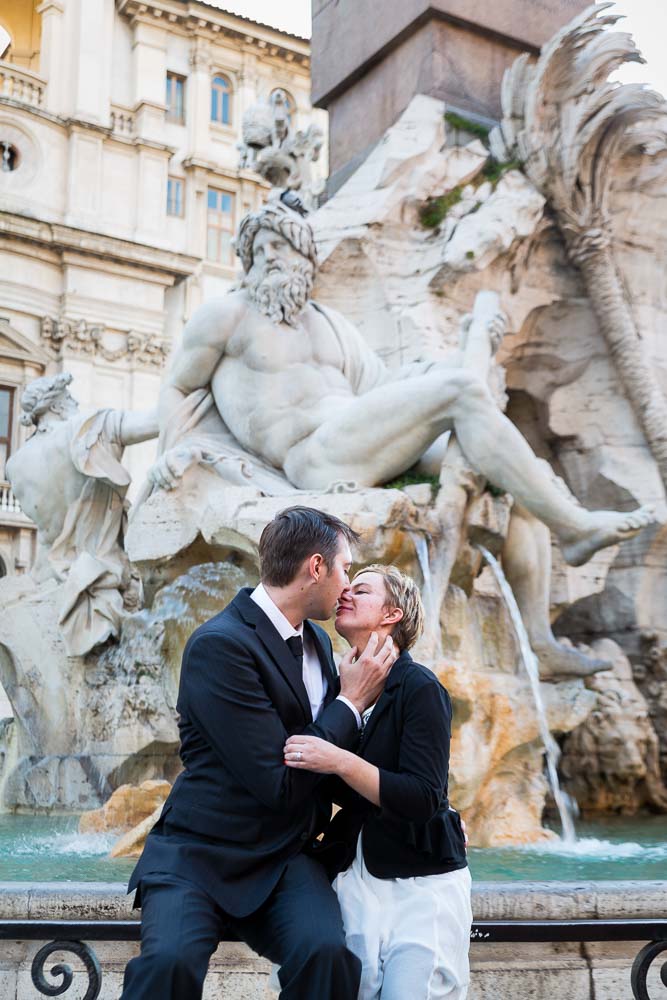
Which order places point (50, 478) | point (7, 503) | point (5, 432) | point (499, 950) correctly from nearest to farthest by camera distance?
point (499, 950) → point (50, 478) → point (7, 503) → point (5, 432)

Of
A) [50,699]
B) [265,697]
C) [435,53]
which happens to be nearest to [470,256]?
[435,53]

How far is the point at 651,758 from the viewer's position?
651 centimetres

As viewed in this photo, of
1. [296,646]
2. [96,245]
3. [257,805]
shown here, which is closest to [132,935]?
[257,805]

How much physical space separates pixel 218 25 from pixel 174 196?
4.66 m

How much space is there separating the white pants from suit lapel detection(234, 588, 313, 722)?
32cm

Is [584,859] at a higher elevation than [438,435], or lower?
lower

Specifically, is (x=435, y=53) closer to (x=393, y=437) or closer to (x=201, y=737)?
(x=393, y=437)

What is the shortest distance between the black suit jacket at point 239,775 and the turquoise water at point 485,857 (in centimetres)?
167

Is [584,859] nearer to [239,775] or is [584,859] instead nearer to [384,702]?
[384,702]

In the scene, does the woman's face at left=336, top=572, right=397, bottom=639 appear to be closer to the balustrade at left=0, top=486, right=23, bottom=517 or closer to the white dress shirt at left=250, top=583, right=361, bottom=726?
the white dress shirt at left=250, top=583, right=361, bottom=726

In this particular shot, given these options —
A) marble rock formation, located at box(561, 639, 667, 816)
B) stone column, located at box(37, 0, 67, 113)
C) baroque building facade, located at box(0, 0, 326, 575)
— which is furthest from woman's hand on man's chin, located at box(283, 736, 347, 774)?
stone column, located at box(37, 0, 67, 113)

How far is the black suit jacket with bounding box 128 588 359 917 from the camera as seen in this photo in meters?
1.89

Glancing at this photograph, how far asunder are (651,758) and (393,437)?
2.70 meters

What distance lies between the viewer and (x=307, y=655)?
7.08ft
